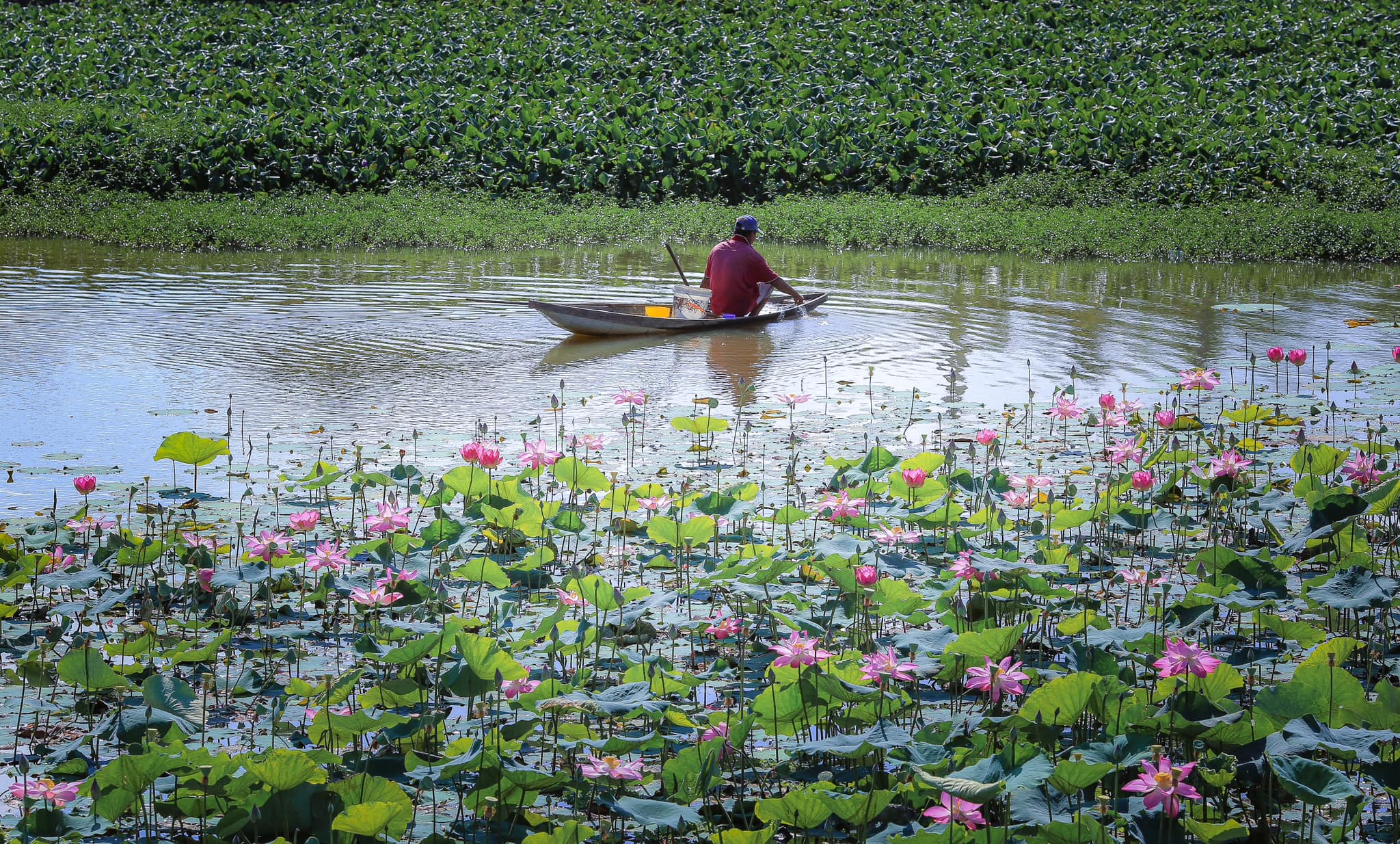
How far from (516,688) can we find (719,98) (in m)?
25.7

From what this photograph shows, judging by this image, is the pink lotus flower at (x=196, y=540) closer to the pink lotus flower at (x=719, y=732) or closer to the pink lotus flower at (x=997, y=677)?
the pink lotus flower at (x=719, y=732)

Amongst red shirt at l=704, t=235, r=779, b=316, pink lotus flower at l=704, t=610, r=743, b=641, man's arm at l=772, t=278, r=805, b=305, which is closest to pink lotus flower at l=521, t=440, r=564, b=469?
pink lotus flower at l=704, t=610, r=743, b=641

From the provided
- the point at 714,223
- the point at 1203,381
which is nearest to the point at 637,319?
the point at 1203,381

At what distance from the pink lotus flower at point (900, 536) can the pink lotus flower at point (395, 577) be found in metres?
1.76

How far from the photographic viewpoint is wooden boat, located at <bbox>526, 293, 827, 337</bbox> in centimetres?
1163

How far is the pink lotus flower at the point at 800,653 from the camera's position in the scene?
3.31 meters

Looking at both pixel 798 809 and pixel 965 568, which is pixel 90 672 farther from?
pixel 965 568

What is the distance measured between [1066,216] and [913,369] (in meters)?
11.9

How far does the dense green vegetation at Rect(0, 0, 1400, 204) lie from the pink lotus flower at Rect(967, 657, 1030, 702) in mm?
20823

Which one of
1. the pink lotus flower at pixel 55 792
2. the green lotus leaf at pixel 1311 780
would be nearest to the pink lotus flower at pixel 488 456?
the pink lotus flower at pixel 55 792

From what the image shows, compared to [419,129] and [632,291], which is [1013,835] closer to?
[632,291]

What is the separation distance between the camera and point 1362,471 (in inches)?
197

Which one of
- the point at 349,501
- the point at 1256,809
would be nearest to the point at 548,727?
the point at 1256,809

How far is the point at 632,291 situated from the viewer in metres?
15.6
